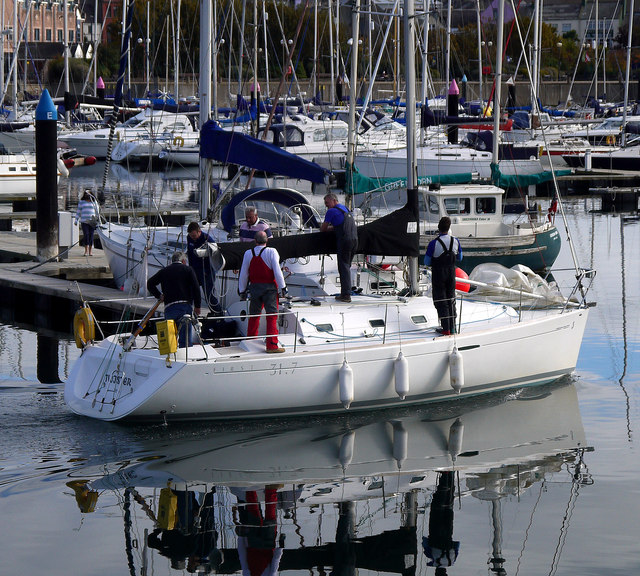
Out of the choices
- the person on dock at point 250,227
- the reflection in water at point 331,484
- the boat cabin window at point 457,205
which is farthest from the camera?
the boat cabin window at point 457,205

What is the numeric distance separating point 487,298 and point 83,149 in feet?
138

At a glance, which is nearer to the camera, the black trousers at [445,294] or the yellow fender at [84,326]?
the yellow fender at [84,326]

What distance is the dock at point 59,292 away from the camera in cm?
1980

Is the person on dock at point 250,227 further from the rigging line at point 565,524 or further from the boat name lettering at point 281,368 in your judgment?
the rigging line at point 565,524

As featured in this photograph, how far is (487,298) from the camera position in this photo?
56.3 feet

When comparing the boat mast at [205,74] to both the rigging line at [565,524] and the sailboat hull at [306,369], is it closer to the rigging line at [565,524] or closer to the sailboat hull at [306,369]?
the sailboat hull at [306,369]

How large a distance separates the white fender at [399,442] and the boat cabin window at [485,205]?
1213 centimetres

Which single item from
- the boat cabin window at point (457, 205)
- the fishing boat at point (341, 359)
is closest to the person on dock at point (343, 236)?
the fishing boat at point (341, 359)

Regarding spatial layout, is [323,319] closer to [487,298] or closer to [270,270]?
[270,270]

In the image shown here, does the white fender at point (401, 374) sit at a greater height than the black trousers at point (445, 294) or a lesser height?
lesser

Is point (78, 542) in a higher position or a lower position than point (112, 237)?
lower

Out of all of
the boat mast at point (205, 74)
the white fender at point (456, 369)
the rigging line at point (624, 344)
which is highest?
the boat mast at point (205, 74)

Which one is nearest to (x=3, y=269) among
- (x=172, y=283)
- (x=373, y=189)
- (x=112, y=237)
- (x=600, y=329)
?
(x=112, y=237)

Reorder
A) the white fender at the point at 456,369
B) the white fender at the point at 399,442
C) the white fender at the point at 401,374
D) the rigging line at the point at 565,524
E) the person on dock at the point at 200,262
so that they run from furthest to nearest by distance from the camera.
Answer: the person on dock at the point at 200,262 → the white fender at the point at 456,369 → the white fender at the point at 401,374 → the white fender at the point at 399,442 → the rigging line at the point at 565,524
